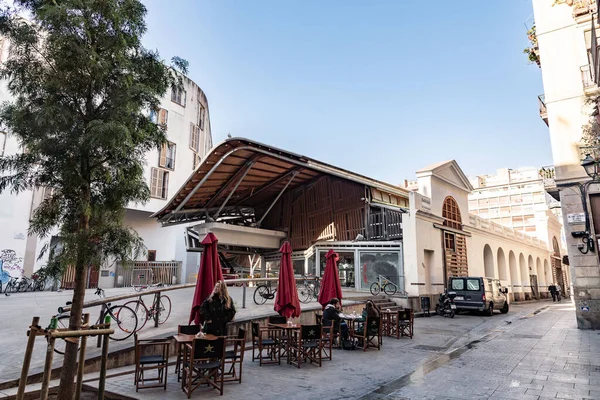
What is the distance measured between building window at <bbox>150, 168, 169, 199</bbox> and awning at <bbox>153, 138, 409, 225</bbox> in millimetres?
5571

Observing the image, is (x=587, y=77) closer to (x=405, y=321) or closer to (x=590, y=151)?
(x=590, y=151)

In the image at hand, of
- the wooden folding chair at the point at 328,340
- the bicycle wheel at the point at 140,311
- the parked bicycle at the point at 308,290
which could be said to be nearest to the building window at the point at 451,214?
the parked bicycle at the point at 308,290

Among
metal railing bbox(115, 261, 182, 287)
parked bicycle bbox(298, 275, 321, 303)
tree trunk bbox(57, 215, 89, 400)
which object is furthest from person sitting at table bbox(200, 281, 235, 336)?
metal railing bbox(115, 261, 182, 287)

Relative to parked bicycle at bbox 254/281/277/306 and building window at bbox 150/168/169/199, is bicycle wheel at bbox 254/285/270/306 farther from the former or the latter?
building window at bbox 150/168/169/199

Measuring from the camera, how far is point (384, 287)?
1705cm

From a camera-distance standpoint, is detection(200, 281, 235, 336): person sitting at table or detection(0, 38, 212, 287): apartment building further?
detection(0, 38, 212, 287): apartment building

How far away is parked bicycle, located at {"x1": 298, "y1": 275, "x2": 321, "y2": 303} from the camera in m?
13.8

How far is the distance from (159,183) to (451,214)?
19.4m

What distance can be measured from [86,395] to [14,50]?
4.89m

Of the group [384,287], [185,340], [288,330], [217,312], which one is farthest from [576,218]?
[185,340]

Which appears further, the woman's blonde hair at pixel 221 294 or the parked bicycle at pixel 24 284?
the parked bicycle at pixel 24 284

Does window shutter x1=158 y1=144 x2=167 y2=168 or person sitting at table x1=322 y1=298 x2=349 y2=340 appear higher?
window shutter x1=158 y1=144 x2=167 y2=168

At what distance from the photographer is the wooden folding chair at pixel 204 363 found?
545cm

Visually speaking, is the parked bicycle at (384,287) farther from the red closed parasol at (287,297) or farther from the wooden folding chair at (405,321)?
the red closed parasol at (287,297)
